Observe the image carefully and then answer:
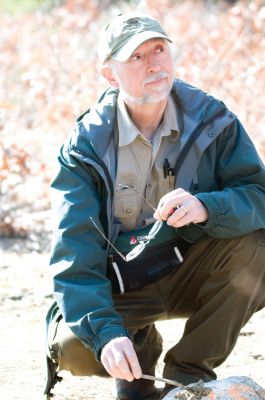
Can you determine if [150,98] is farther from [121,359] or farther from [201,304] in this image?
Result: [121,359]

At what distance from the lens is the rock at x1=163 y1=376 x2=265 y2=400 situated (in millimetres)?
2988

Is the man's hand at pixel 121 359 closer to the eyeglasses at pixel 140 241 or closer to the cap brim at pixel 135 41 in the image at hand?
the eyeglasses at pixel 140 241

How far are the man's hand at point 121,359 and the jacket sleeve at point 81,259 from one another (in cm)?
5

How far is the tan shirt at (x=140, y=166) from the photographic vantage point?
11.5 ft

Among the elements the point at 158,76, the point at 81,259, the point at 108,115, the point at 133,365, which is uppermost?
the point at 158,76

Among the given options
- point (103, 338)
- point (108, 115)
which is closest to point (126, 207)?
point (108, 115)

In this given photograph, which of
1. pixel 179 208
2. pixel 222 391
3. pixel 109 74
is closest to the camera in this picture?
pixel 222 391

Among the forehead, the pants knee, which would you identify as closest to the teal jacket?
the pants knee

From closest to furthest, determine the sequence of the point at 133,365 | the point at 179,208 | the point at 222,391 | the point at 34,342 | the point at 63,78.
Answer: the point at 133,365, the point at 222,391, the point at 179,208, the point at 34,342, the point at 63,78

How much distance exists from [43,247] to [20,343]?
6.61ft

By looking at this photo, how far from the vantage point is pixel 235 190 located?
133 inches

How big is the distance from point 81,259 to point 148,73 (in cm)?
75

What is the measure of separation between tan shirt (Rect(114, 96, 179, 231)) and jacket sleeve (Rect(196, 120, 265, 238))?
19 cm

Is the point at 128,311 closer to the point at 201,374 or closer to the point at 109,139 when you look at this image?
the point at 201,374
